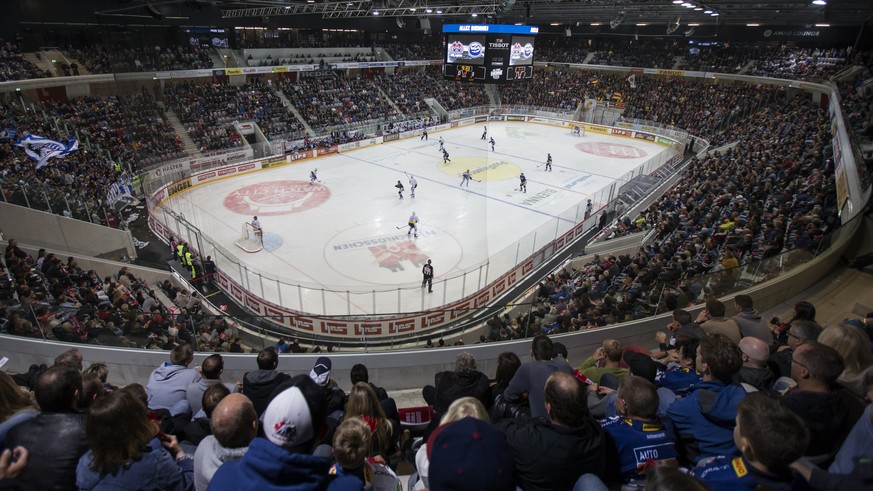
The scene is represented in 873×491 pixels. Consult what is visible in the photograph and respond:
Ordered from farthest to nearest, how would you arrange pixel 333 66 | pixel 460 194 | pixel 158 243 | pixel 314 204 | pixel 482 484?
pixel 333 66 < pixel 460 194 < pixel 314 204 < pixel 158 243 < pixel 482 484

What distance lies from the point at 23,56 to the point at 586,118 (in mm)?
44957

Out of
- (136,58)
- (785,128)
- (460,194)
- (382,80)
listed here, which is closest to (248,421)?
(136,58)

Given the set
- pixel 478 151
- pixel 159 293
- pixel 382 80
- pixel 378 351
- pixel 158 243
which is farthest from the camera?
pixel 382 80

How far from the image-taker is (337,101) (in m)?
42.1

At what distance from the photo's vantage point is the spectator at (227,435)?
9.23 feet

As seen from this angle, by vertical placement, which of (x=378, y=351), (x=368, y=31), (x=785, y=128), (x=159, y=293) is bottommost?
(x=159, y=293)

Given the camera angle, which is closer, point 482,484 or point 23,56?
point 482,484

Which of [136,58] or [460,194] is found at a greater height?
[136,58]

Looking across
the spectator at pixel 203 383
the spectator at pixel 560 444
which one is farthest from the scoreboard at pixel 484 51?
the spectator at pixel 560 444

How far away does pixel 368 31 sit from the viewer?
44969 mm

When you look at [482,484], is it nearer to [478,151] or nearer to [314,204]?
[314,204]

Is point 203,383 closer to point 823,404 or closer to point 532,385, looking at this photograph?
point 532,385

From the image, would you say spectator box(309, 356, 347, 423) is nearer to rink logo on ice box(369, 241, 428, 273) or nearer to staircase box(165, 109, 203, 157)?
rink logo on ice box(369, 241, 428, 273)

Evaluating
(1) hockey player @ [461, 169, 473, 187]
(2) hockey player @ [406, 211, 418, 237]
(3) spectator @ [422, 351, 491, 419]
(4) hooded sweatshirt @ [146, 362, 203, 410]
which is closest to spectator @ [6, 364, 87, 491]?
(4) hooded sweatshirt @ [146, 362, 203, 410]
